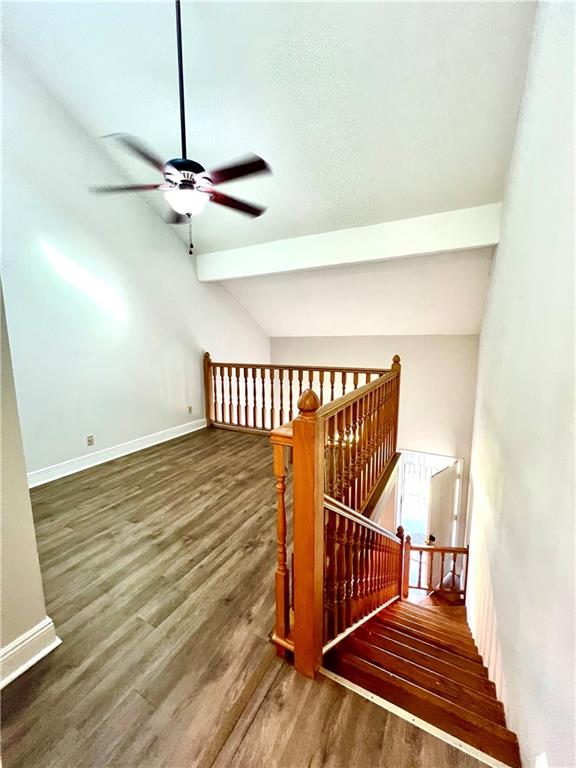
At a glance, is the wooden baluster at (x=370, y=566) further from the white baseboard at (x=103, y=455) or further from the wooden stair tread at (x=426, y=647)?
the white baseboard at (x=103, y=455)

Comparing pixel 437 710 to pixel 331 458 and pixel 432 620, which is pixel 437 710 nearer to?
pixel 331 458

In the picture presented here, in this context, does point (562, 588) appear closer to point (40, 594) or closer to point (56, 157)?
point (40, 594)

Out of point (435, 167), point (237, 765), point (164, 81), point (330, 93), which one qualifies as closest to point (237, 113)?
point (164, 81)

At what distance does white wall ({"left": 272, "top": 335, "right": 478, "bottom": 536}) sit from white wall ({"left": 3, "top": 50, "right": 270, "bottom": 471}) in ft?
9.58

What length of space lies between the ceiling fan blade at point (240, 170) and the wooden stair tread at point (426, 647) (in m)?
2.92

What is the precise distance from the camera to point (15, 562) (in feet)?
4.14

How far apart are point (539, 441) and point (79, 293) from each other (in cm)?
380

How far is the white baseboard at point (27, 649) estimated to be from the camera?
1.27m

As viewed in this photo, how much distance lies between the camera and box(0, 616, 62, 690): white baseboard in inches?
50.2

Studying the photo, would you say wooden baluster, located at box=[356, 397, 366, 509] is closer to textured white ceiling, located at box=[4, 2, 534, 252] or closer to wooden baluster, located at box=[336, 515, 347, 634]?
wooden baluster, located at box=[336, 515, 347, 634]

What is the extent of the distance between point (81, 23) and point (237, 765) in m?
4.32

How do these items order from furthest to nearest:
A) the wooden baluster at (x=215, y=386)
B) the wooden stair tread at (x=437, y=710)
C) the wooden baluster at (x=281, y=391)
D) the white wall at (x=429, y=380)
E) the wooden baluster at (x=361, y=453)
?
the white wall at (x=429, y=380)
the wooden baluster at (x=215, y=386)
the wooden baluster at (x=281, y=391)
the wooden baluster at (x=361, y=453)
the wooden stair tread at (x=437, y=710)

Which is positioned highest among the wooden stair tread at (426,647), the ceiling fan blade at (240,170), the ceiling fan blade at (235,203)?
the ceiling fan blade at (240,170)

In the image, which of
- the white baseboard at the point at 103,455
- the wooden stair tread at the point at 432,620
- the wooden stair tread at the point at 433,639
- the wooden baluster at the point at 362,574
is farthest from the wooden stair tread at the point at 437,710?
the white baseboard at the point at 103,455
